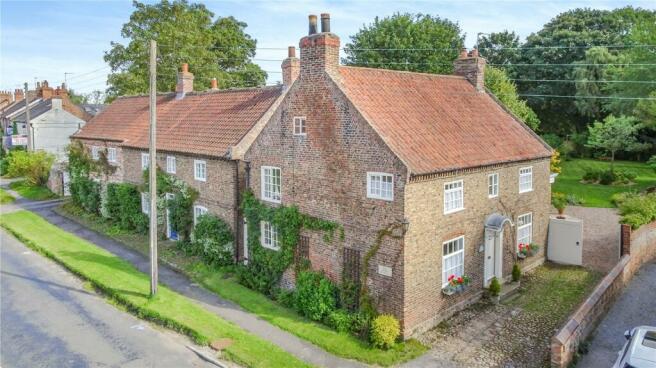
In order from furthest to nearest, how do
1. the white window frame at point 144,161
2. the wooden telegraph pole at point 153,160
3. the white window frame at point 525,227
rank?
1. the white window frame at point 144,161
2. the white window frame at point 525,227
3. the wooden telegraph pole at point 153,160

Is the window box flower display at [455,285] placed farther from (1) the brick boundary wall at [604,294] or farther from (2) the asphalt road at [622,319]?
(2) the asphalt road at [622,319]

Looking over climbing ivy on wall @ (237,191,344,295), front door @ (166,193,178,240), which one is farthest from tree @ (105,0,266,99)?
climbing ivy on wall @ (237,191,344,295)

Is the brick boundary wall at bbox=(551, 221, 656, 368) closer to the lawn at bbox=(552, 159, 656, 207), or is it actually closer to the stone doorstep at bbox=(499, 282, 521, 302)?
the stone doorstep at bbox=(499, 282, 521, 302)

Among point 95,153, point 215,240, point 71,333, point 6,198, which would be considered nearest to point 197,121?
point 215,240

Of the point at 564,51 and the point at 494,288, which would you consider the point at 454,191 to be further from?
the point at 564,51

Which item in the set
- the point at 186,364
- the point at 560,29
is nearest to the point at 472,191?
the point at 186,364

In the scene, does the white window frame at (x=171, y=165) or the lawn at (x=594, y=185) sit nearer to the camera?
the white window frame at (x=171, y=165)

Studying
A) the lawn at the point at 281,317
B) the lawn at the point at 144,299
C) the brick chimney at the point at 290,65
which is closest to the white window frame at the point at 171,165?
the lawn at the point at 281,317

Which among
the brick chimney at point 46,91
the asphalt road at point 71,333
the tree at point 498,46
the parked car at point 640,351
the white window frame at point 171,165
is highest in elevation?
the tree at point 498,46
